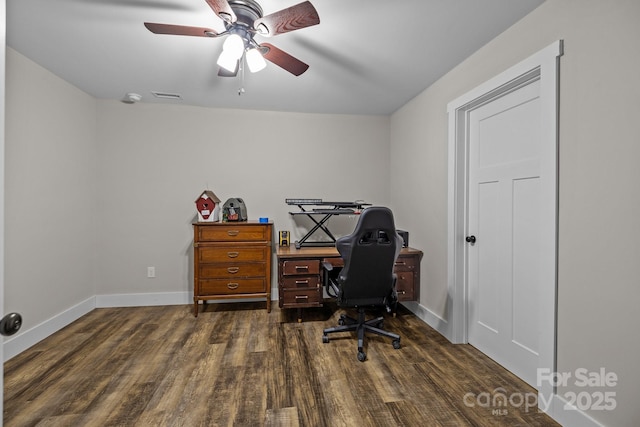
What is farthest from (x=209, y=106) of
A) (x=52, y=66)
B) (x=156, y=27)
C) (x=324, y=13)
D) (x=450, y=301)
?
(x=450, y=301)

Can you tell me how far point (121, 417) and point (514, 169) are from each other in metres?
2.85

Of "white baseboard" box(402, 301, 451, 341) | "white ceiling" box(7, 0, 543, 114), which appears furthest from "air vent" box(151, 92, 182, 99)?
"white baseboard" box(402, 301, 451, 341)

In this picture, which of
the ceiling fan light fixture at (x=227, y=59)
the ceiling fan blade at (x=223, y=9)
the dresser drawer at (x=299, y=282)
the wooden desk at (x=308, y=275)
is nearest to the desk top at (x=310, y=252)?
the wooden desk at (x=308, y=275)

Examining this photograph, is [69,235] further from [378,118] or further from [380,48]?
[378,118]

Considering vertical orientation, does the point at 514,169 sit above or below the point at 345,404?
above

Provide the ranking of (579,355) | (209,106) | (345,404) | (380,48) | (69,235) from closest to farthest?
(579,355) < (345,404) < (380,48) < (69,235) < (209,106)

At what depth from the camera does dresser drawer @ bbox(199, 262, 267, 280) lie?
3154mm

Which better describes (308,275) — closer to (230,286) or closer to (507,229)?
(230,286)

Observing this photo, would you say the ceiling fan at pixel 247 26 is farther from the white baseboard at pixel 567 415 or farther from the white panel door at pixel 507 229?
the white baseboard at pixel 567 415

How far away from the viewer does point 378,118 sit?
3.92 metres

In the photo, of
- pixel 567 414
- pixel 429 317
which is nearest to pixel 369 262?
pixel 429 317

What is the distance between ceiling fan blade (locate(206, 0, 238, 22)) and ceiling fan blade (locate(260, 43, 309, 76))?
0.29m

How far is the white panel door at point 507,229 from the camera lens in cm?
197

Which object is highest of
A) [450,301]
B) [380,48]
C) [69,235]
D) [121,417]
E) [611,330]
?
[380,48]
